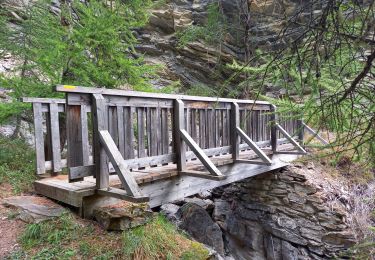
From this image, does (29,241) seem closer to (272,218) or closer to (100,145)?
(100,145)

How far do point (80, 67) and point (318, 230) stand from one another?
620 centimetres

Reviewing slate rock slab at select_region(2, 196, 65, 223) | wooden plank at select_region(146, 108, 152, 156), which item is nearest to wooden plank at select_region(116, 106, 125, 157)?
wooden plank at select_region(146, 108, 152, 156)

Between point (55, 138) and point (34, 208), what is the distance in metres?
1.28

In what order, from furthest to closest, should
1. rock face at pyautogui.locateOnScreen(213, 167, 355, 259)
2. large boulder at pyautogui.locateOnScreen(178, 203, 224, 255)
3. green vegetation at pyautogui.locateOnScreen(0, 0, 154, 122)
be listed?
large boulder at pyautogui.locateOnScreen(178, 203, 224, 255)
rock face at pyautogui.locateOnScreen(213, 167, 355, 259)
green vegetation at pyautogui.locateOnScreen(0, 0, 154, 122)

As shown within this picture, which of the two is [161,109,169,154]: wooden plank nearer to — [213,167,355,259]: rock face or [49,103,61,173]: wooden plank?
[49,103,61,173]: wooden plank

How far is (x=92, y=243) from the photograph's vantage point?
2992mm

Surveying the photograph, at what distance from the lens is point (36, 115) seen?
455 cm

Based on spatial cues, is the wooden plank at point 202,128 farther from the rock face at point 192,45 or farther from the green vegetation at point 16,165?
the rock face at point 192,45

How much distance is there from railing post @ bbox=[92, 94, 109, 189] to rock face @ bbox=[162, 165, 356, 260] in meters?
4.17

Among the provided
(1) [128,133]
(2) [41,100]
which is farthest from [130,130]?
(2) [41,100]

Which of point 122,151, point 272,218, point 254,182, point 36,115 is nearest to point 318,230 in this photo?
point 272,218

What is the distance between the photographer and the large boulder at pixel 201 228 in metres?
6.97

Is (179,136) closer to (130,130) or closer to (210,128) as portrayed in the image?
(130,130)

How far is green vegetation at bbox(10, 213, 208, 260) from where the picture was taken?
9.37ft
